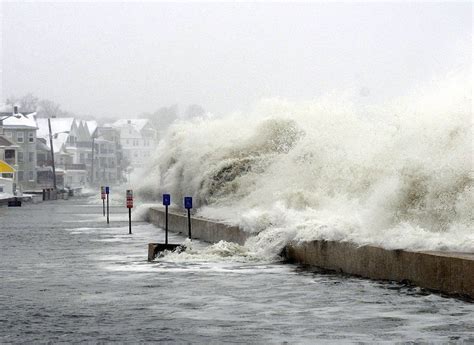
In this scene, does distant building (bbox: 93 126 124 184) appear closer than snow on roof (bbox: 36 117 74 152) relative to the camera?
No

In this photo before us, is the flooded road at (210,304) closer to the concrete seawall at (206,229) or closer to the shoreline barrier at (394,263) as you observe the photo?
the shoreline barrier at (394,263)

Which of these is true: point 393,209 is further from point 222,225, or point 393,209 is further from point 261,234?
point 222,225

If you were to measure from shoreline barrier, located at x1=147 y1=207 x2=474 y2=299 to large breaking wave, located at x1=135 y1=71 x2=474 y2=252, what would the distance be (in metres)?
0.22

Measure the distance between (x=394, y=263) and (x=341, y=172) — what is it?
10.6 metres

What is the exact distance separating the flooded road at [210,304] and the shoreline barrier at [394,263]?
242 millimetres

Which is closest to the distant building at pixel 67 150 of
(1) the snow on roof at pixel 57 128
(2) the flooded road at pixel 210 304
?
(1) the snow on roof at pixel 57 128

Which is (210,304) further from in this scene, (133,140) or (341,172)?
(133,140)

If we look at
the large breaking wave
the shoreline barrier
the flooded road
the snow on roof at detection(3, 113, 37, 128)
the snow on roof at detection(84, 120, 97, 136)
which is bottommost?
the flooded road

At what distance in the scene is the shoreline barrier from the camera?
11605 millimetres

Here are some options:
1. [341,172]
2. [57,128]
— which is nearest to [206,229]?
[341,172]

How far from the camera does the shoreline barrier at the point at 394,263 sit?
1160 centimetres

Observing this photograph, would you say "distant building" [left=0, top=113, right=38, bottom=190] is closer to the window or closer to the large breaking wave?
the window

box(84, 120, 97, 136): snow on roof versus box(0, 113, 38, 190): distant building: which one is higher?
box(84, 120, 97, 136): snow on roof

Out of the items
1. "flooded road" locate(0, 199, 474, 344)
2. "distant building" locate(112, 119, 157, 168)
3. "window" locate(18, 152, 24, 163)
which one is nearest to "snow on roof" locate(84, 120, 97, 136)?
"distant building" locate(112, 119, 157, 168)
